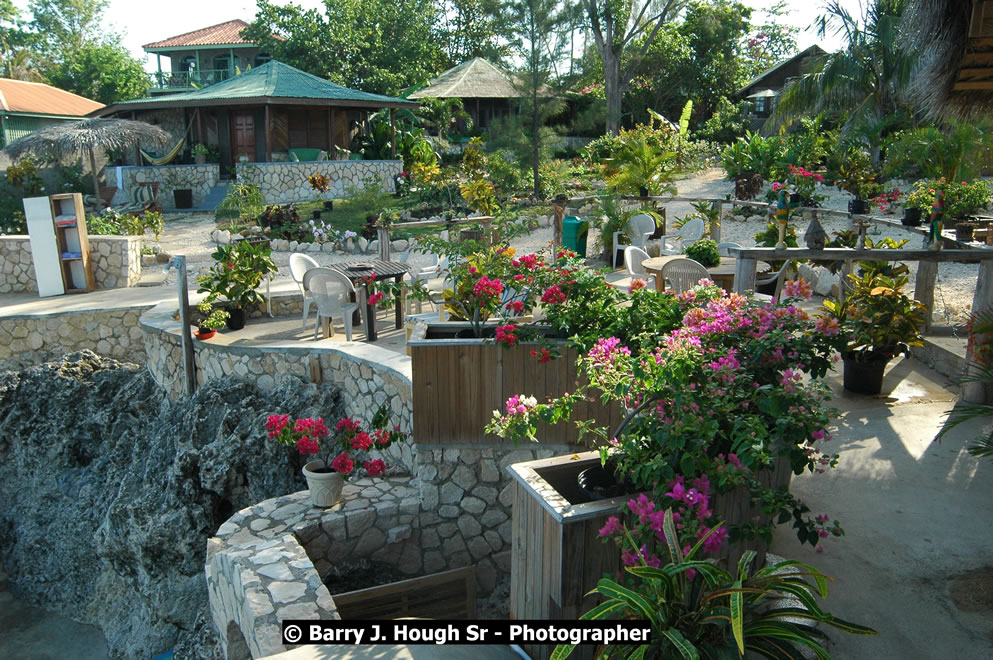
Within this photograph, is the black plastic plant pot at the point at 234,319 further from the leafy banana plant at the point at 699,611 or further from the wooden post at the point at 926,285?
the wooden post at the point at 926,285

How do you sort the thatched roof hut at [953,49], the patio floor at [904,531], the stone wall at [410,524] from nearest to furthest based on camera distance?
the patio floor at [904,531] < the thatched roof hut at [953,49] < the stone wall at [410,524]

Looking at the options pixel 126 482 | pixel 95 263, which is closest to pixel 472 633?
pixel 126 482

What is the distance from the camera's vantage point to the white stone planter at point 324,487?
258 inches

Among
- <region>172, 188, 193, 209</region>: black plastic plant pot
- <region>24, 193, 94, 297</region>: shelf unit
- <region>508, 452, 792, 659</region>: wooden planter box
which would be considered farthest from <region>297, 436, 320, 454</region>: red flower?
<region>172, 188, 193, 209</region>: black plastic plant pot

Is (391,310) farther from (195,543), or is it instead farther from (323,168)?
(323,168)

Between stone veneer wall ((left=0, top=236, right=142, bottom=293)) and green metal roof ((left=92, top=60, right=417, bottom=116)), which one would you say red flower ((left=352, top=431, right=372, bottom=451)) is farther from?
green metal roof ((left=92, top=60, right=417, bottom=116))

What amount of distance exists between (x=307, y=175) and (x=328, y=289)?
561 inches

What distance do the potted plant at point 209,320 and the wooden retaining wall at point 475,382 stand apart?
438 cm

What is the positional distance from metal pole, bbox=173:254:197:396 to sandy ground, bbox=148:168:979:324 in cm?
414

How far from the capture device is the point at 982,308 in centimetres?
621

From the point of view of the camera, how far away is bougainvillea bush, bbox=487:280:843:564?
3.37 metres

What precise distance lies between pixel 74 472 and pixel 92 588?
6.55 feet

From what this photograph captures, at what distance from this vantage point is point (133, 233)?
16656 millimetres

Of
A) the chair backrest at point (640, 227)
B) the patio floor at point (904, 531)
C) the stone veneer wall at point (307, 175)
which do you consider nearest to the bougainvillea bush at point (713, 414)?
the patio floor at point (904, 531)
